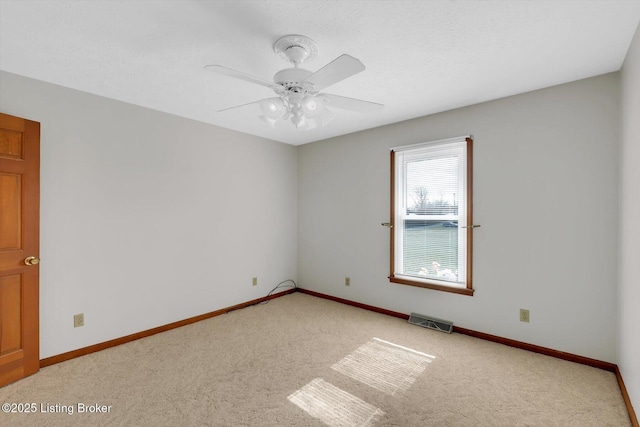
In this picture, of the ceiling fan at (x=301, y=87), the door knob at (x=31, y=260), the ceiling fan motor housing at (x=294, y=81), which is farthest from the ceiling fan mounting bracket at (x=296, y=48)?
the door knob at (x=31, y=260)

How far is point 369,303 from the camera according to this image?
388 centimetres

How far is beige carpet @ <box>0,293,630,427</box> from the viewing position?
72.8 inches

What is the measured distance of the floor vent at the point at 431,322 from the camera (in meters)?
3.14

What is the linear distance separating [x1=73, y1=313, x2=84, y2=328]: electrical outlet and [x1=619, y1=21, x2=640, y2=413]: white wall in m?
4.11

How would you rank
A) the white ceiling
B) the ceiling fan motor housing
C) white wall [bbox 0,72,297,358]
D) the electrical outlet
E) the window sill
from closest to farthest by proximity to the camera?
1. the white ceiling
2. the ceiling fan motor housing
3. white wall [bbox 0,72,297,358]
4. the electrical outlet
5. the window sill

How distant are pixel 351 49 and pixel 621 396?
3040 millimetres

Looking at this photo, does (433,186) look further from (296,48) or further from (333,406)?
(333,406)

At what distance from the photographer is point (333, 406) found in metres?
1.96

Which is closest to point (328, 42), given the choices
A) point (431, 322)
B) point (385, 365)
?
point (385, 365)

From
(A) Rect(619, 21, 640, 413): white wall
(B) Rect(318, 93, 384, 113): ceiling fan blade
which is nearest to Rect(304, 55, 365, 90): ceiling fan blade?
(B) Rect(318, 93, 384, 113): ceiling fan blade

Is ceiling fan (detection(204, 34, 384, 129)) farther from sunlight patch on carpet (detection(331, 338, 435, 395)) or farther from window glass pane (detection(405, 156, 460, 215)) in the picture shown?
sunlight patch on carpet (detection(331, 338, 435, 395))

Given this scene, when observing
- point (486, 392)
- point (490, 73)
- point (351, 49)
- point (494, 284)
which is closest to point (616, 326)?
point (494, 284)

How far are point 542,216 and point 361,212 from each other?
1.97 meters

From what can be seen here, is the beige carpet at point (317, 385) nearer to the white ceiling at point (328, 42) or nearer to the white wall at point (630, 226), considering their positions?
the white wall at point (630, 226)
